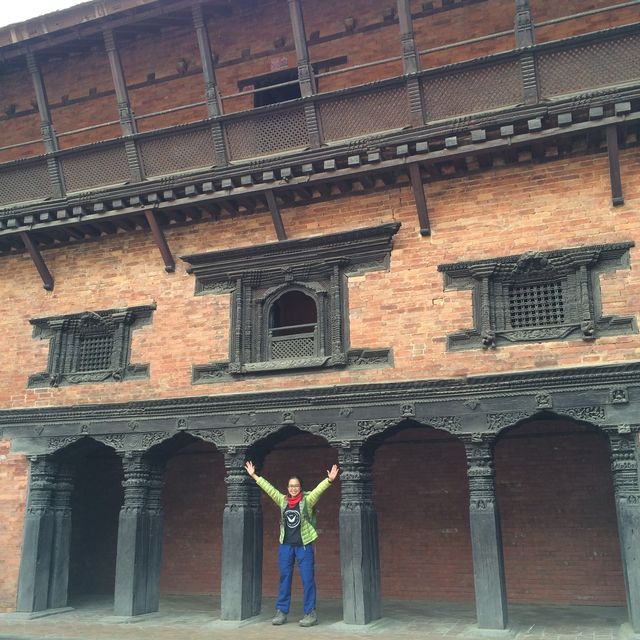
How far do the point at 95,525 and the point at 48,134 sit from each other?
24.2ft

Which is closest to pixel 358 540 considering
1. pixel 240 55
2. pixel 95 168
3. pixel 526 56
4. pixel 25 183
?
pixel 526 56

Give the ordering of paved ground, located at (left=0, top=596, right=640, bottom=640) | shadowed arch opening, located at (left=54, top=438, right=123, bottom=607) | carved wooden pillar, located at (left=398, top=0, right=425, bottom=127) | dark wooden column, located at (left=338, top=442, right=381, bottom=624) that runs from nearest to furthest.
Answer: paved ground, located at (left=0, top=596, right=640, bottom=640) → dark wooden column, located at (left=338, top=442, right=381, bottom=624) → carved wooden pillar, located at (left=398, top=0, right=425, bottom=127) → shadowed arch opening, located at (left=54, top=438, right=123, bottom=607)

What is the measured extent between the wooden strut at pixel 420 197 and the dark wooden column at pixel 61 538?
723 cm

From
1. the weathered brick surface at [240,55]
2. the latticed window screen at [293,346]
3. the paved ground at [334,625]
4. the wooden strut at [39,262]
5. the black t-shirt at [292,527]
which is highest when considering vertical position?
the weathered brick surface at [240,55]

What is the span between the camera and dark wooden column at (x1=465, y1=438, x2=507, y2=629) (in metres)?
8.91

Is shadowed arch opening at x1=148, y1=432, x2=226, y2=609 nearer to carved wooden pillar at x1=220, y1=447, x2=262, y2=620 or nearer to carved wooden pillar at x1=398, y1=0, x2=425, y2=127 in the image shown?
carved wooden pillar at x1=220, y1=447, x2=262, y2=620

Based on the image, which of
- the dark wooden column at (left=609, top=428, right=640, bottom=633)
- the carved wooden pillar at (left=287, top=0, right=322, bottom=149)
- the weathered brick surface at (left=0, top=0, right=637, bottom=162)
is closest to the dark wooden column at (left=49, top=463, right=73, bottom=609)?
the weathered brick surface at (left=0, top=0, right=637, bottom=162)

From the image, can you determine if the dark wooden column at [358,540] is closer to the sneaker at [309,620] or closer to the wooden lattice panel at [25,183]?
the sneaker at [309,620]

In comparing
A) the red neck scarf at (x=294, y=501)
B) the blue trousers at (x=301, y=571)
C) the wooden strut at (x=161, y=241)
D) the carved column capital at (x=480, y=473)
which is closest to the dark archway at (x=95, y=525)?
the wooden strut at (x=161, y=241)

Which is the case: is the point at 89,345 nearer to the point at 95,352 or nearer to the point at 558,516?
the point at 95,352

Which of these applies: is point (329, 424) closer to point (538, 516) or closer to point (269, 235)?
point (269, 235)

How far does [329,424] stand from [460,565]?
3725 mm

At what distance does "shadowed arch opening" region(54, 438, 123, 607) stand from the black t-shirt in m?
4.29

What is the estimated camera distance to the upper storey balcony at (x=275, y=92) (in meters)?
9.73
